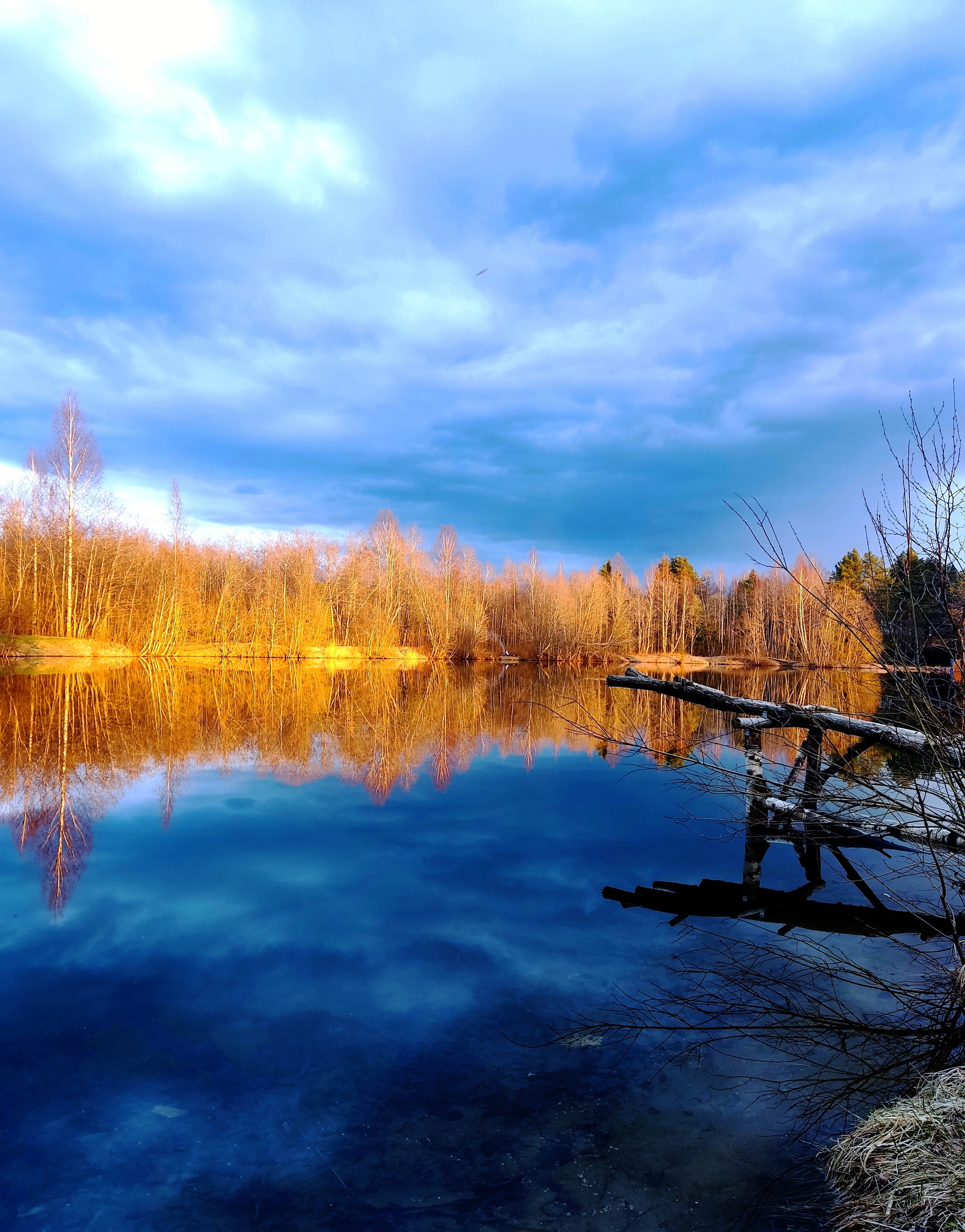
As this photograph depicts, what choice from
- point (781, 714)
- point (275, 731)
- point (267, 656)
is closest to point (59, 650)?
point (267, 656)

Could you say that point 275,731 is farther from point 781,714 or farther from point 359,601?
point 359,601

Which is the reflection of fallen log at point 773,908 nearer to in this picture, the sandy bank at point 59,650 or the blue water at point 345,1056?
the blue water at point 345,1056

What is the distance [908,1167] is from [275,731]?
49.1 ft

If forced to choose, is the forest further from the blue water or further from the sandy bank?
the blue water

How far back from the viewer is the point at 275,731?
53.2 ft

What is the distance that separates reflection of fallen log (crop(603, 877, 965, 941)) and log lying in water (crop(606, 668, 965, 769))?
1544 mm

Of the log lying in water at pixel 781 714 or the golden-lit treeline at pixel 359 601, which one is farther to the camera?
the golden-lit treeline at pixel 359 601

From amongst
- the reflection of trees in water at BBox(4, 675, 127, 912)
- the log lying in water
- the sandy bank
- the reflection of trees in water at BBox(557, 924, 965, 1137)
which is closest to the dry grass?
the reflection of trees in water at BBox(557, 924, 965, 1137)

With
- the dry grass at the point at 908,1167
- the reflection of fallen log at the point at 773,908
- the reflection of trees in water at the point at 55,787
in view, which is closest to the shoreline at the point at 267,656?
the reflection of trees in water at the point at 55,787

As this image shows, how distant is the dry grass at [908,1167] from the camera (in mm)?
2500

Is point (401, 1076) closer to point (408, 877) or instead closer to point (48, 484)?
point (408, 877)

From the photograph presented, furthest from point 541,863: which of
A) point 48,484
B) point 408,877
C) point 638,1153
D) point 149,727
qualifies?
point 48,484

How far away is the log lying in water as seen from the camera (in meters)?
5.76

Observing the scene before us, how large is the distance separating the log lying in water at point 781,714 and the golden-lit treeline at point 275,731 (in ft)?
0.87
